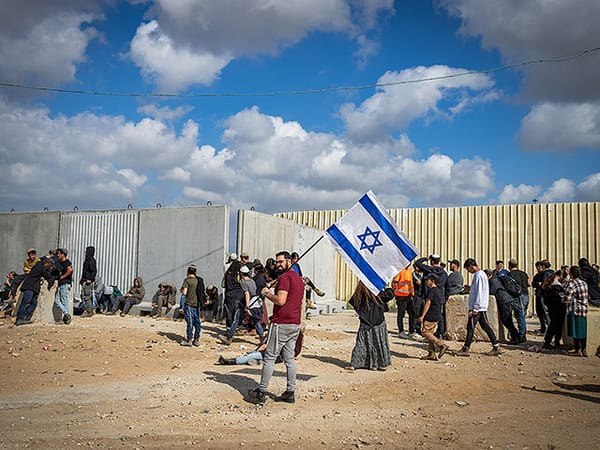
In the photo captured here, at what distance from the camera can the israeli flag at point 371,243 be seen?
8727 mm

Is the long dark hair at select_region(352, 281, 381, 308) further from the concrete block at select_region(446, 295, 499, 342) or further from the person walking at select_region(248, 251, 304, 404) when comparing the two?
the concrete block at select_region(446, 295, 499, 342)

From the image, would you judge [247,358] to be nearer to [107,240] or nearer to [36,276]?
[36,276]

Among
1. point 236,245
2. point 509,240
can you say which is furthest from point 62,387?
point 509,240

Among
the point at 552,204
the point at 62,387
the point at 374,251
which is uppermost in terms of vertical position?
the point at 552,204

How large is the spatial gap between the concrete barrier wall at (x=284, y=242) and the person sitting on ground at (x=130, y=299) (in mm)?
3501

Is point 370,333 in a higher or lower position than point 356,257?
lower

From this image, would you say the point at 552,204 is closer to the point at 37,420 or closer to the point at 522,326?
the point at 522,326

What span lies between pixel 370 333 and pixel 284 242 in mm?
10605

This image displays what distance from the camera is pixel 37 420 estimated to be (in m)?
6.49

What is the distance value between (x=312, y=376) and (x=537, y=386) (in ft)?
11.5

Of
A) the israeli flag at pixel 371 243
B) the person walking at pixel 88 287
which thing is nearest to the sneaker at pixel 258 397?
the israeli flag at pixel 371 243

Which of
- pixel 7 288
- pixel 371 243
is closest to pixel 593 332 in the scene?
pixel 371 243

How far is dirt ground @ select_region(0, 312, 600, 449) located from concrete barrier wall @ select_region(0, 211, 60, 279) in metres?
8.25

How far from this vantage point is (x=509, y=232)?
2222 cm
